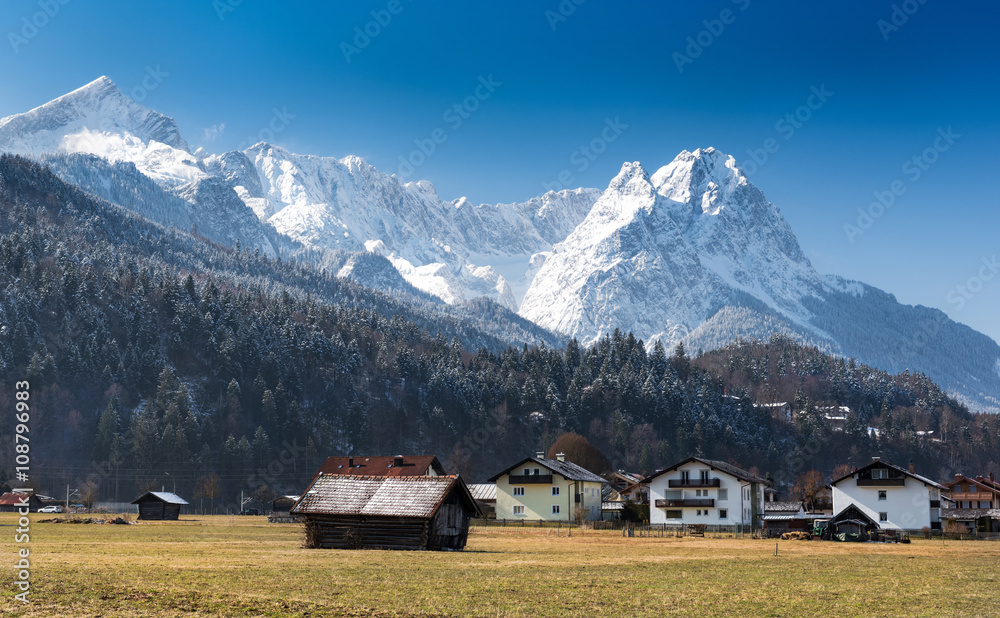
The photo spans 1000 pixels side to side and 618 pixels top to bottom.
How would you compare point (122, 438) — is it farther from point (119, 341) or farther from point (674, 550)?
point (674, 550)

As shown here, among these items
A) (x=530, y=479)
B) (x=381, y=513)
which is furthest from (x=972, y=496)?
(x=381, y=513)

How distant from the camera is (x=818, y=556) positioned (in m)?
54.8

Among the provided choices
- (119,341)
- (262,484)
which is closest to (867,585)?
(262,484)

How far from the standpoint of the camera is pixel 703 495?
371 feet

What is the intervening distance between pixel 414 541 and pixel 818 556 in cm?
2426

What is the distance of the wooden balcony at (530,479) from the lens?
11488 centimetres

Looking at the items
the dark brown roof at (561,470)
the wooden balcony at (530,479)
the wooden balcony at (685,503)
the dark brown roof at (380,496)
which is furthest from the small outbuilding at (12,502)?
the dark brown roof at (380,496)

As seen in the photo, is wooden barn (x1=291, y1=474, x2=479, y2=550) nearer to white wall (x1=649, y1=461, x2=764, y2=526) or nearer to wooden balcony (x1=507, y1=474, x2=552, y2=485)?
wooden balcony (x1=507, y1=474, x2=552, y2=485)

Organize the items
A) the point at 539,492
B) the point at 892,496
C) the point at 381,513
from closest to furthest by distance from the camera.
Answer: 1. the point at 381,513
2. the point at 892,496
3. the point at 539,492

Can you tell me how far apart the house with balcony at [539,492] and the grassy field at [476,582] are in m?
60.6

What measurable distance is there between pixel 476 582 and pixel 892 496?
279 ft

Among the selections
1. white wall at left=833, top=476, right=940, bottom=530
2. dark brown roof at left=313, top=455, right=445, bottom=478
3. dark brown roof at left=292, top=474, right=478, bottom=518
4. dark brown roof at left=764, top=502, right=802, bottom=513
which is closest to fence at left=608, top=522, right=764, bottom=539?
dark brown roof at left=764, top=502, right=802, bottom=513

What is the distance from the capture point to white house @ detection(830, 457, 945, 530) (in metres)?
103

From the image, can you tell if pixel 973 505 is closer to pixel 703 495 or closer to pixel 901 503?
pixel 901 503
